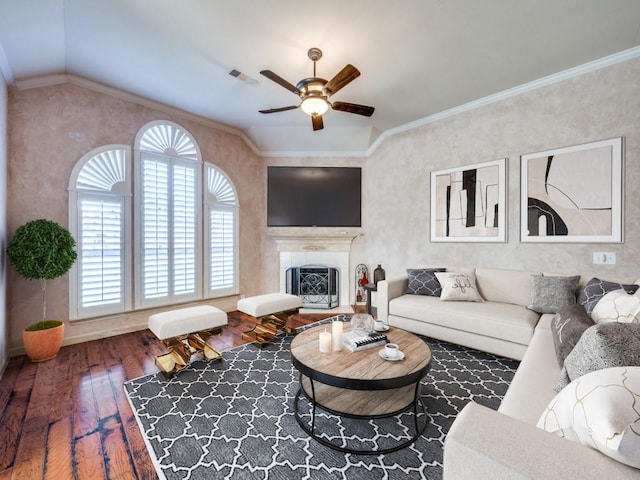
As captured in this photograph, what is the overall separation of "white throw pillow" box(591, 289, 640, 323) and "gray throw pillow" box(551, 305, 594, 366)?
0.26 ft

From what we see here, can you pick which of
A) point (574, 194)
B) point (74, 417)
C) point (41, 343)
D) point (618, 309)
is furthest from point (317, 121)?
point (41, 343)

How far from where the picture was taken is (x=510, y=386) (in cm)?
150

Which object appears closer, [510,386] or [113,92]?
[510,386]

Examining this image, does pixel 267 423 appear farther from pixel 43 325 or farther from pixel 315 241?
pixel 315 241

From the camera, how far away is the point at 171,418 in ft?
6.07

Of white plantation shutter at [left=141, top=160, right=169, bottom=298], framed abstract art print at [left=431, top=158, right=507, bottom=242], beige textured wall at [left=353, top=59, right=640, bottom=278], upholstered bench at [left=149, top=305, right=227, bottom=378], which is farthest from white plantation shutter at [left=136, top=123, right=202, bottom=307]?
framed abstract art print at [left=431, top=158, right=507, bottom=242]

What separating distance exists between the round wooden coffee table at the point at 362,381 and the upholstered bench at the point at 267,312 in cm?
106

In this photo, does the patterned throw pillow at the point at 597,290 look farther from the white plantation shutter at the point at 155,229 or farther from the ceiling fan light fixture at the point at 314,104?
the white plantation shutter at the point at 155,229

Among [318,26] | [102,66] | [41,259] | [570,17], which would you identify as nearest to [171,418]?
[41,259]

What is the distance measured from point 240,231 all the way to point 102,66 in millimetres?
2612

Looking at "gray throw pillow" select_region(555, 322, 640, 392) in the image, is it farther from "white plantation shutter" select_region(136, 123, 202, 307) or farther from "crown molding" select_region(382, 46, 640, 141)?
"white plantation shutter" select_region(136, 123, 202, 307)

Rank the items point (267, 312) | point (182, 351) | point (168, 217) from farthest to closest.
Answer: point (168, 217) < point (267, 312) < point (182, 351)

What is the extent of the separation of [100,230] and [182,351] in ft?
6.17

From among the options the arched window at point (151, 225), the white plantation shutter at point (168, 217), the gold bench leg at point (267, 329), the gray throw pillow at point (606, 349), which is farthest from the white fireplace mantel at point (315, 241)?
the gray throw pillow at point (606, 349)
